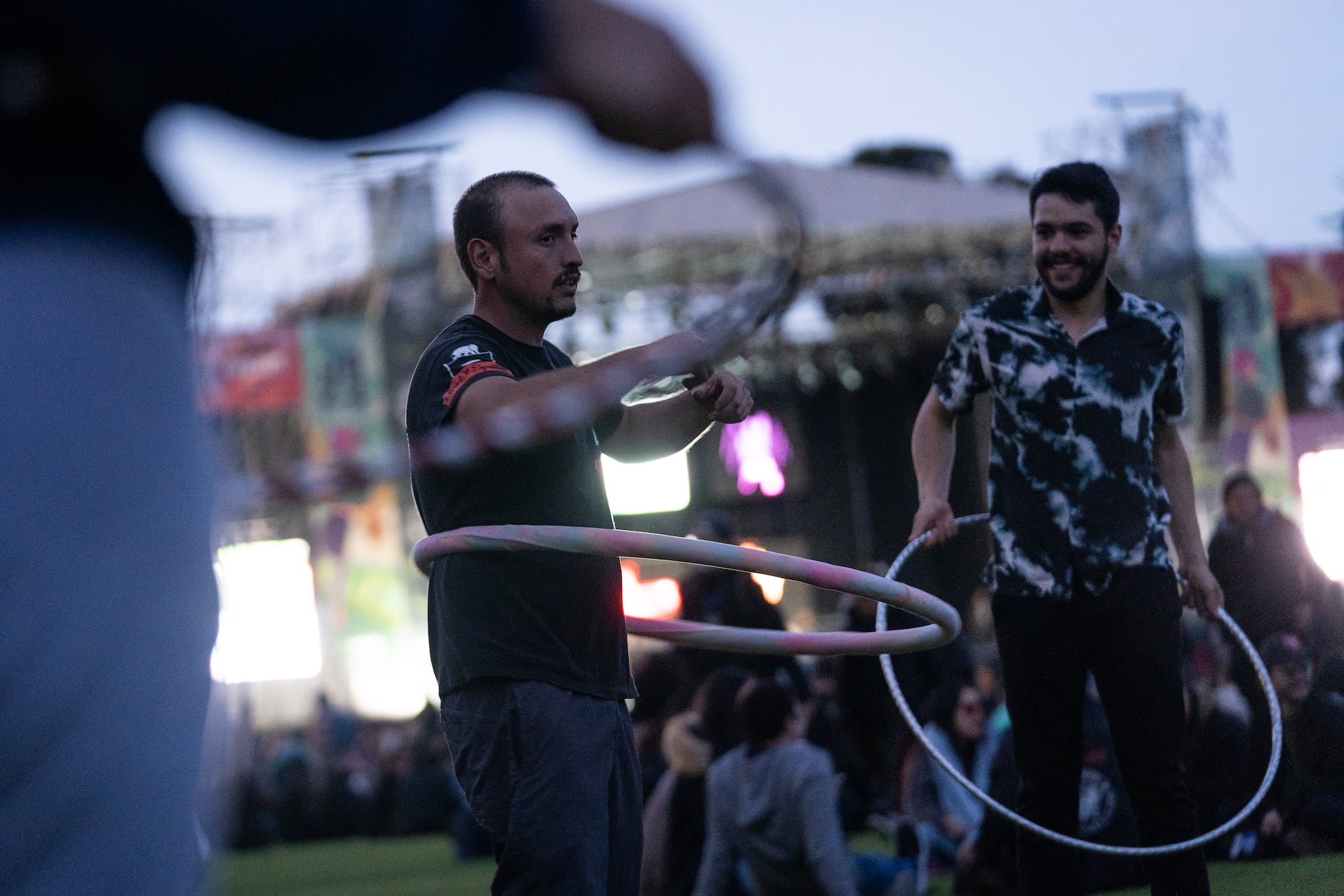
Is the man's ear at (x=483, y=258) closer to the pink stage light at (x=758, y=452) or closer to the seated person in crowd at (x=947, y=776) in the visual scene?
the seated person in crowd at (x=947, y=776)

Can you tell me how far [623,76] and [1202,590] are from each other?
136 inches

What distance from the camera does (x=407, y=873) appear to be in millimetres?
12180

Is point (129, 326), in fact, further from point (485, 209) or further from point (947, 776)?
point (947, 776)

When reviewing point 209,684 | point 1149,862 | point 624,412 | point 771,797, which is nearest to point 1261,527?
point 771,797

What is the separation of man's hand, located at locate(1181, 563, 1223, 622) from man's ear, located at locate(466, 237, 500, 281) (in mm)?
2212

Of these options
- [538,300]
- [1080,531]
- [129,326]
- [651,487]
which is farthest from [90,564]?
[651,487]

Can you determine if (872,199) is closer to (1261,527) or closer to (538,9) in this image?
(1261,527)

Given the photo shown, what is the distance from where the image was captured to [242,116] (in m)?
1.09

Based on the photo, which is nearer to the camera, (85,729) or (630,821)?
(85,729)

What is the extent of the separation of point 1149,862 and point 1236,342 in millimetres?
16065

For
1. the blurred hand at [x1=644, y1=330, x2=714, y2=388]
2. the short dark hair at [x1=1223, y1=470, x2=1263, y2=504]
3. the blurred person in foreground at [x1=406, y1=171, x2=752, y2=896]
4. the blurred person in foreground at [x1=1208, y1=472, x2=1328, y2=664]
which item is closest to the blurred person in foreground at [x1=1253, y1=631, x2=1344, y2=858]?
the blurred person in foreground at [x1=1208, y1=472, x2=1328, y2=664]

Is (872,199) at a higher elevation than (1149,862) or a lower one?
higher

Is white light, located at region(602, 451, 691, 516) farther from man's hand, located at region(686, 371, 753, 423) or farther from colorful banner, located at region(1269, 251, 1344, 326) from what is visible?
man's hand, located at region(686, 371, 753, 423)

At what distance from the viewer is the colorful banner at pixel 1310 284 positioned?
17.0 m
